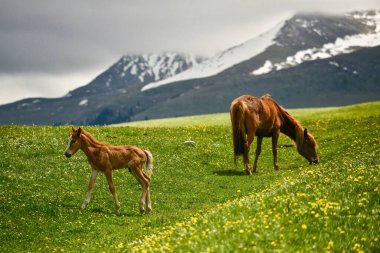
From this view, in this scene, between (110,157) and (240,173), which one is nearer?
(110,157)

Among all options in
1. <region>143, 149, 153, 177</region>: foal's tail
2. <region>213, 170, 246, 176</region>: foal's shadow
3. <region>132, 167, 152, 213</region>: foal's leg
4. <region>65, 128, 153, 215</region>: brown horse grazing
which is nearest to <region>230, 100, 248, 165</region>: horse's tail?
<region>213, 170, 246, 176</region>: foal's shadow

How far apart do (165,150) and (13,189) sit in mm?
14419

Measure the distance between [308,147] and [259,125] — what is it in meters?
3.92

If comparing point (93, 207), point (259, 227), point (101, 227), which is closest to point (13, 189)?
point (93, 207)

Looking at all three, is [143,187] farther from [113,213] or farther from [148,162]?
[113,213]

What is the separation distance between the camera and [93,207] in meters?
22.4

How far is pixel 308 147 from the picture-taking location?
3166 centimetres

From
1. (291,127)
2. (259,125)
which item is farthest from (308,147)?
(259,125)

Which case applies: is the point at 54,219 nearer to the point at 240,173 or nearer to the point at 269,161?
the point at 240,173

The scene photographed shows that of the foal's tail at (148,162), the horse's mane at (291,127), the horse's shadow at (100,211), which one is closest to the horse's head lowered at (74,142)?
the horse's shadow at (100,211)

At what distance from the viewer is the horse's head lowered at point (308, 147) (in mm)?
31438

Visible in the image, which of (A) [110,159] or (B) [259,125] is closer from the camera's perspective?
(A) [110,159]

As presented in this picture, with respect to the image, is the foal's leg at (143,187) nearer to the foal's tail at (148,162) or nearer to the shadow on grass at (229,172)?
the foal's tail at (148,162)

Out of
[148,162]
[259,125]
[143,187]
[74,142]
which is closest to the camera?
[74,142]
